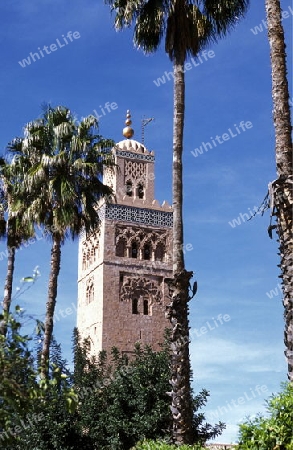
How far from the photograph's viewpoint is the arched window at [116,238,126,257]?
35656 mm

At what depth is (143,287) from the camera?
35719 mm

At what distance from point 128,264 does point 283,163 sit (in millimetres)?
25185

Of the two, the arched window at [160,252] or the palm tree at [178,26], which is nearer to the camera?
the palm tree at [178,26]

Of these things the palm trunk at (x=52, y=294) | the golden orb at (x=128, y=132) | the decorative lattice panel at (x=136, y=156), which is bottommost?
the palm trunk at (x=52, y=294)

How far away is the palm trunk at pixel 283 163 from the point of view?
Result: 9945 mm

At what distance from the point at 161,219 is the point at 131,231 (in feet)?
6.42

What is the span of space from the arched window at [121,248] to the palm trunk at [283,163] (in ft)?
80.0

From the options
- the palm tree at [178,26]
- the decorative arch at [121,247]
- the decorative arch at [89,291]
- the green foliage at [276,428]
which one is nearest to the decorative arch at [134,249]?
the decorative arch at [121,247]

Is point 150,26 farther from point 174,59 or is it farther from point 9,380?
point 9,380

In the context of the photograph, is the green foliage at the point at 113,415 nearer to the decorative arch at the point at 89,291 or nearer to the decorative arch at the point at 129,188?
the decorative arch at the point at 89,291

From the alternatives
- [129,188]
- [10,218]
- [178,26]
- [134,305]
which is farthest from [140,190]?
[178,26]

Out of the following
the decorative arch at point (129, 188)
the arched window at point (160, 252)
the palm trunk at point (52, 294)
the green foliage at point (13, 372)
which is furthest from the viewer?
the decorative arch at point (129, 188)

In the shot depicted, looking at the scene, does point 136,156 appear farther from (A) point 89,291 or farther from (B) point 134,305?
(B) point 134,305

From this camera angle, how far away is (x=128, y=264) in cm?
3556
